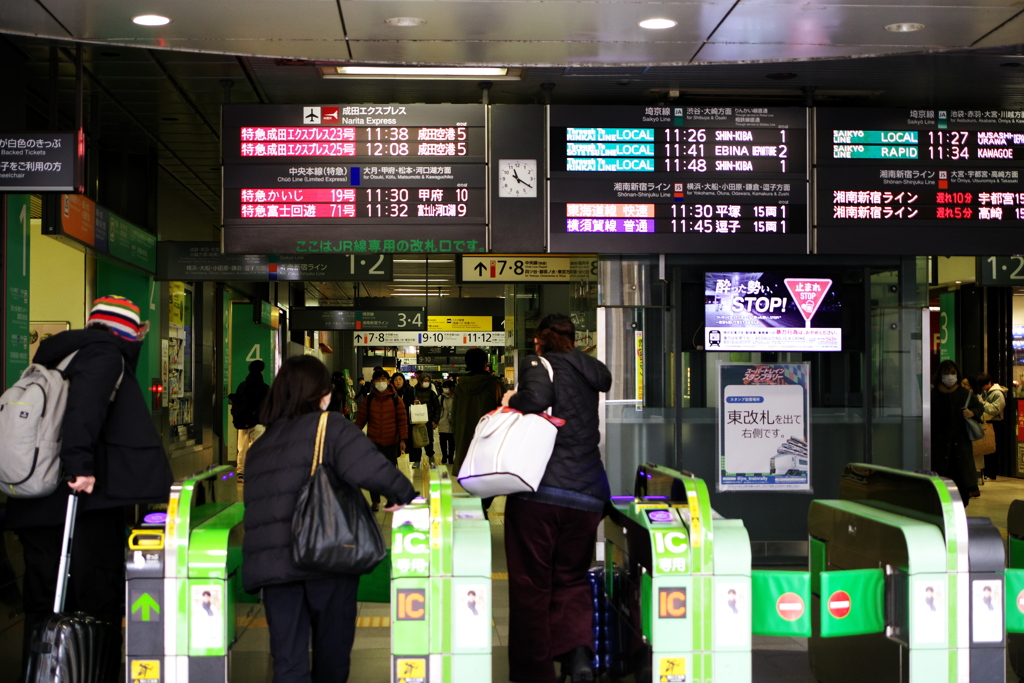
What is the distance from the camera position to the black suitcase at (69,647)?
12.2ft

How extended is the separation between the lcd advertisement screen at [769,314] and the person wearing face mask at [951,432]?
3610 mm

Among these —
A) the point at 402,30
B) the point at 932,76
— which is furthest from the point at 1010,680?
the point at 402,30

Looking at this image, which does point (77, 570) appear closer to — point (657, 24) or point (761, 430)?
point (657, 24)

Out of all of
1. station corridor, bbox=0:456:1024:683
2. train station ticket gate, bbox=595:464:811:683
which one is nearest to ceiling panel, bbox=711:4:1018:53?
train station ticket gate, bbox=595:464:811:683

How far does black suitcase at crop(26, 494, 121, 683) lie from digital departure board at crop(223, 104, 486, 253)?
259 centimetres

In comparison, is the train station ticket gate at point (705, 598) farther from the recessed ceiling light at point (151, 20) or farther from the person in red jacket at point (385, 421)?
the person in red jacket at point (385, 421)

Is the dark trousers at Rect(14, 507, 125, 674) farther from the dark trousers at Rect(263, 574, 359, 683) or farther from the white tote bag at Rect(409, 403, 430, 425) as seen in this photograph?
the white tote bag at Rect(409, 403, 430, 425)

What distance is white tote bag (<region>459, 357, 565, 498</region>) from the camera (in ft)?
14.2

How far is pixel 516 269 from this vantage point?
1111 centimetres

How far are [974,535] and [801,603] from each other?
0.70 m

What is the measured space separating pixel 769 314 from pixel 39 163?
4708 millimetres

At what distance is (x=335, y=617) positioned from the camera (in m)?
3.76

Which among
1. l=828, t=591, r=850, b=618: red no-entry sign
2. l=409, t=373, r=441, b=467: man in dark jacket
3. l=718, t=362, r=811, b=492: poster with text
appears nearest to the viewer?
l=828, t=591, r=850, b=618: red no-entry sign

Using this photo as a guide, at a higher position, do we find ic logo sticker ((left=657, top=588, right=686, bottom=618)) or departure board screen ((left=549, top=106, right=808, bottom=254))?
departure board screen ((left=549, top=106, right=808, bottom=254))
